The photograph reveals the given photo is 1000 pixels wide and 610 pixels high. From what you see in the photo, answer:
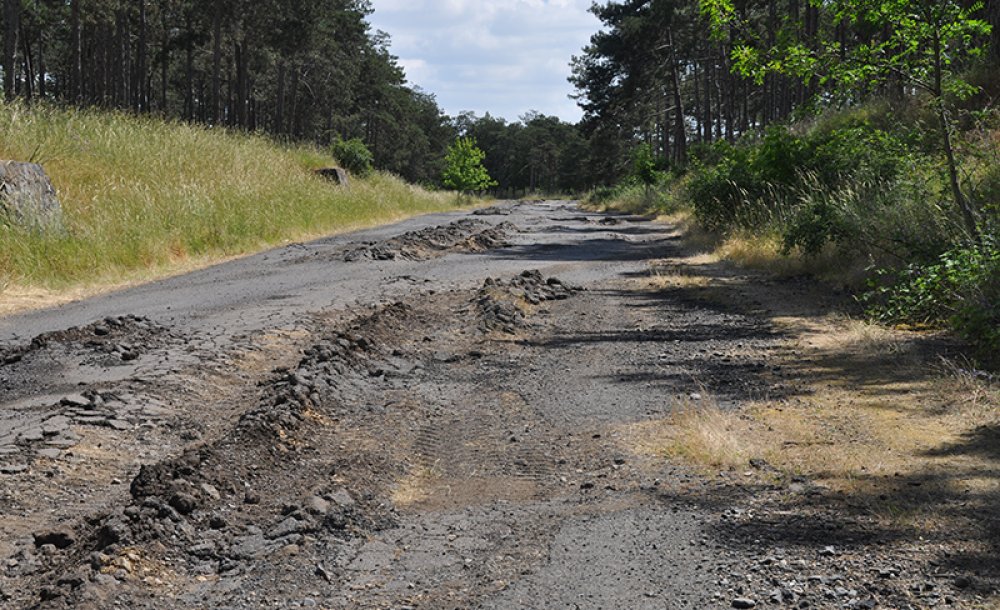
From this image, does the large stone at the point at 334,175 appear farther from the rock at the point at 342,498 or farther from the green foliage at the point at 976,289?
the rock at the point at 342,498

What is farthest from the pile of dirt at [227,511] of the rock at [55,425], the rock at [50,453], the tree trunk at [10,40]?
the tree trunk at [10,40]

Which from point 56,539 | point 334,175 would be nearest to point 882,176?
point 56,539

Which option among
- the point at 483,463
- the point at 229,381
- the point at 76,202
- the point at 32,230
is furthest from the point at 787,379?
the point at 76,202

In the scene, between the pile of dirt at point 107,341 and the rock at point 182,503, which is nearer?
the rock at point 182,503

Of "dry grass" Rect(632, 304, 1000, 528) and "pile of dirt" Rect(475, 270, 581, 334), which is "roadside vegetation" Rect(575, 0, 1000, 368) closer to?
"dry grass" Rect(632, 304, 1000, 528)

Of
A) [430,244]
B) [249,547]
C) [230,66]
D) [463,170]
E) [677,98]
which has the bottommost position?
[249,547]

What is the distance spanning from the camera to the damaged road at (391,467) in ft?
10.4

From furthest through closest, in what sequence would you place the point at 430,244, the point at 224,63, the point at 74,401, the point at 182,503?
the point at 224,63 → the point at 430,244 → the point at 74,401 → the point at 182,503

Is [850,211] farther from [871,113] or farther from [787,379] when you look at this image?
[871,113]

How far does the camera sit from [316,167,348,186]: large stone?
27938mm

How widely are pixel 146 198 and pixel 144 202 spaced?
114 mm

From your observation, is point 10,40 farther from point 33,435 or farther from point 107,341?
point 33,435

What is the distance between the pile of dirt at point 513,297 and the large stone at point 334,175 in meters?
17.4

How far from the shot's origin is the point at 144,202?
1472cm
